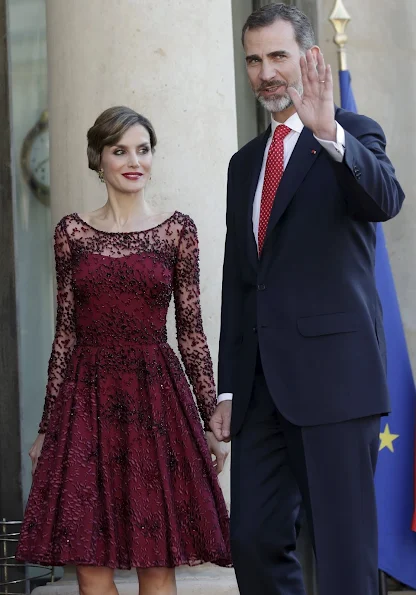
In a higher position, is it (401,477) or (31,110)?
(31,110)

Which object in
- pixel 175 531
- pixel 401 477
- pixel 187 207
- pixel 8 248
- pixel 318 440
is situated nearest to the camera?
pixel 318 440

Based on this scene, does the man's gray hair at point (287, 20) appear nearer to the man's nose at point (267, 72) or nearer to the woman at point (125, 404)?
the man's nose at point (267, 72)

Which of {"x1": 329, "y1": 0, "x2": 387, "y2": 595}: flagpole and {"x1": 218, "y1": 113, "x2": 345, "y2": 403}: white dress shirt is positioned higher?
{"x1": 329, "y1": 0, "x2": 387, "y2": 595}: flagpole

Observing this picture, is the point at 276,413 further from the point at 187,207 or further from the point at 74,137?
the point at 74,137

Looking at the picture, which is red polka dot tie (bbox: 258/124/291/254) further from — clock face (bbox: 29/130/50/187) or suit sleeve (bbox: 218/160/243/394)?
clock face (bbox: 29/130/50/187)

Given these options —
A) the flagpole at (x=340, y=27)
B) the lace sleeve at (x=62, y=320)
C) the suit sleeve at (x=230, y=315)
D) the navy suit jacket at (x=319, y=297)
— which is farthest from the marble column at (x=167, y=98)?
the navy suit jacket at (x=319, y=297)

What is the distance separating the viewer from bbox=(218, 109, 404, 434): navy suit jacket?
3.35 m

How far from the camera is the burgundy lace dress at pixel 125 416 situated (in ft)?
12.9

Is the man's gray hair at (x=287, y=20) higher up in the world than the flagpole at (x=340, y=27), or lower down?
lower down

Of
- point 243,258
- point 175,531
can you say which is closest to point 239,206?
point 243,258

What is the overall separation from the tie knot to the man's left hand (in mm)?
489

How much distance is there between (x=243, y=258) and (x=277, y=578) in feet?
3.13

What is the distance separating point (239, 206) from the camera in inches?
148

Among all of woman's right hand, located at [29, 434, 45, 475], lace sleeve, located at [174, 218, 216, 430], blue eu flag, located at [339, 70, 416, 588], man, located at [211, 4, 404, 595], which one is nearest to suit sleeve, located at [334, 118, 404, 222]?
man, located at [211, 4, 404, 595]
